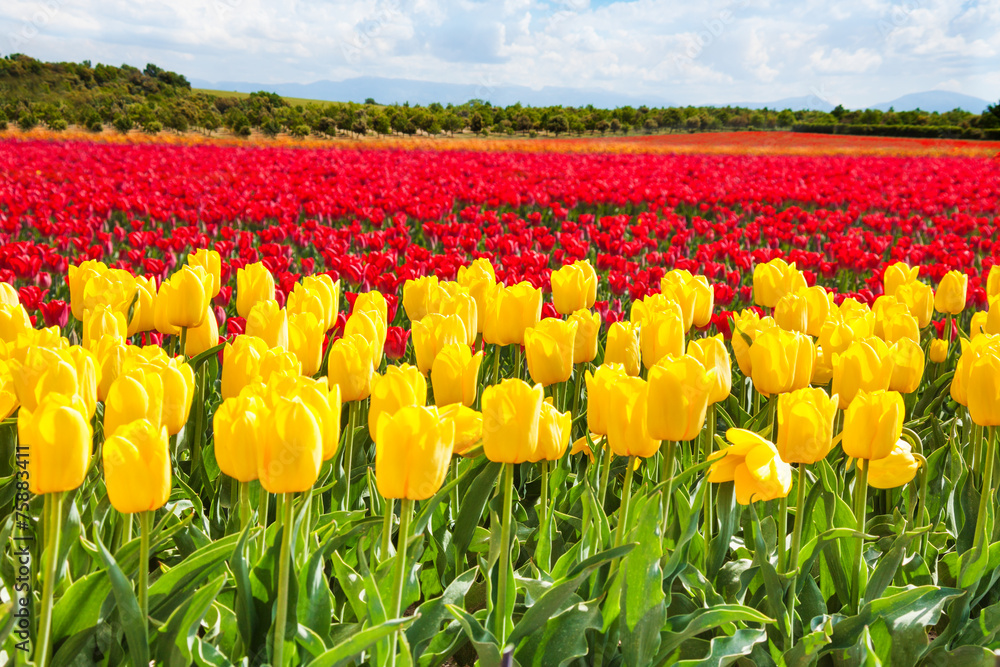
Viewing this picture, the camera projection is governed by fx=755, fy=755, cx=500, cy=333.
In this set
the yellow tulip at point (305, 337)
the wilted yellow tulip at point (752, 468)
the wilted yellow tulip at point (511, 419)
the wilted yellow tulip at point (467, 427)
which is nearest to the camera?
the wilted yellow tulip at point (511, 419)

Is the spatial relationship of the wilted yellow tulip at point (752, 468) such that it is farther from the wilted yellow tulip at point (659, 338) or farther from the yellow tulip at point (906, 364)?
the yellow tulip at point (906, 364)

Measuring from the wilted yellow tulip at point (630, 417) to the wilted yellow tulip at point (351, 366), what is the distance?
0.60 metres

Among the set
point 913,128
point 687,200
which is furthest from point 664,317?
point 913,128

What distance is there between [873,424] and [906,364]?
540 millimetres

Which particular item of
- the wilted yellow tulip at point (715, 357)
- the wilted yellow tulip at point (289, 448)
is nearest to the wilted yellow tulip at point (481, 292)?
the wilted yellow tulip at point (715, 357)

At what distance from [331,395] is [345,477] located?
2.54 feet

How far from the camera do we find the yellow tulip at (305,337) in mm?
1946

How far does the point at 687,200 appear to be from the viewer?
34.4 feet

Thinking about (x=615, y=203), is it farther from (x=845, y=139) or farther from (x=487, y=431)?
(x=845, y=139)

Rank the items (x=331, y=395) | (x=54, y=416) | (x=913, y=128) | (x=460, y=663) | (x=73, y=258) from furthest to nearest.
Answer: (x=913, y=128) → (x=73, y=258) → (x=460, y=663) → (x=331, y=395) → (x=54, y=416)

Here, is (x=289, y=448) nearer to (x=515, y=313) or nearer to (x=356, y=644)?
(x=356, y=644)

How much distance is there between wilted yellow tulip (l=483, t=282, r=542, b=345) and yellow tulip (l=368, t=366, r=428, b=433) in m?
0.87

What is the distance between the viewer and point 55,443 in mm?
1107

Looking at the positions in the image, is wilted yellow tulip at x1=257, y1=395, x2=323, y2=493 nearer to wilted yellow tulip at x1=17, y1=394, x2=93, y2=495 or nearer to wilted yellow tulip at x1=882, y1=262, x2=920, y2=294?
wilted yellow tulip at x1=17, y1=394, x2=93, y2=495
